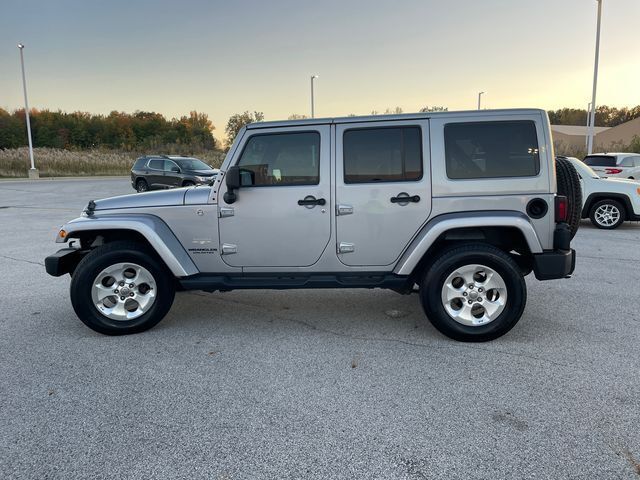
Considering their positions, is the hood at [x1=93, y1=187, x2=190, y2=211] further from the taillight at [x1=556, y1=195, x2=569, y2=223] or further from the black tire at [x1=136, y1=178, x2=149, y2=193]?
the black tire at [x1=136, y1=178, x2=149, y2=193]

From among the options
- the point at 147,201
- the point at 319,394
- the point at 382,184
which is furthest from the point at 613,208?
the point at 147,201

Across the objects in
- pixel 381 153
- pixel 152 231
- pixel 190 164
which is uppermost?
pixel 190 164

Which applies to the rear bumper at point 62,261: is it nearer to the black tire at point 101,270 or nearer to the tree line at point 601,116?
the black tire at point 101,270

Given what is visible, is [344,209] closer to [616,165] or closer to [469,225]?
[469,225]

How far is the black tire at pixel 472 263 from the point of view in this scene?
3.91 metres

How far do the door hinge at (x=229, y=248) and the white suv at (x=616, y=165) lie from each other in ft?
41.3

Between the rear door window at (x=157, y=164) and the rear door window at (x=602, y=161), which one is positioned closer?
the rear door window at (x=602, y=161)

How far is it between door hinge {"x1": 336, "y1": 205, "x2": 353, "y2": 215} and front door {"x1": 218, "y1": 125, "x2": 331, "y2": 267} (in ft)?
0.32

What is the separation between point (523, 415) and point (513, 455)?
45 cm

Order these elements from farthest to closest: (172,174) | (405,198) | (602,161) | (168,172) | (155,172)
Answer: (155,172)
(168,172)
(172,174)
(602,161)
(405,198)

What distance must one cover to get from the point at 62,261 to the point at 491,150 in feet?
13.7

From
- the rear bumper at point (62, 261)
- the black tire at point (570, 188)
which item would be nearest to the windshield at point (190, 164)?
the rear bumper at point (62, 261)

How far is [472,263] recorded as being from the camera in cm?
397

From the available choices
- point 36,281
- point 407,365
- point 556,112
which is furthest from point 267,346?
point 556,112
